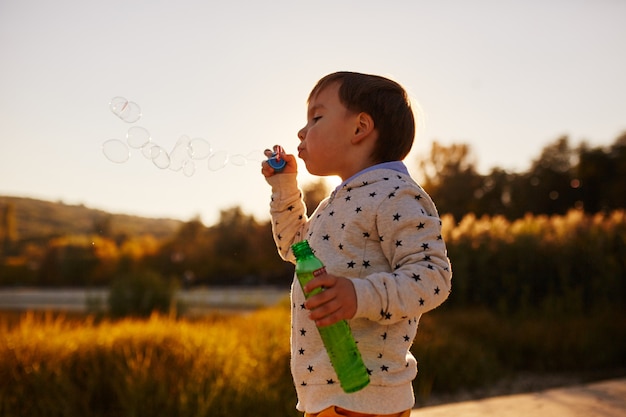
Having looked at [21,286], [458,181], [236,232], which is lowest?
[21,286]

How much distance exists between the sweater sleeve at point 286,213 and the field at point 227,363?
6.31 ft

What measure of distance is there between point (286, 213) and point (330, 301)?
820 mm

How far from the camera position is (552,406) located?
13.9 ft

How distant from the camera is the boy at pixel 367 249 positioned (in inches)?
66.7

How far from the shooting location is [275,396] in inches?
169

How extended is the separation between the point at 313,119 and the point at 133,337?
3.40 meters

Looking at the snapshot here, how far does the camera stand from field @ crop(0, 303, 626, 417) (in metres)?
4.09

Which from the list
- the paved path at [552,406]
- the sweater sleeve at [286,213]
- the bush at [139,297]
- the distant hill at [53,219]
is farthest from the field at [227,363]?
the distant hill at [53,219]

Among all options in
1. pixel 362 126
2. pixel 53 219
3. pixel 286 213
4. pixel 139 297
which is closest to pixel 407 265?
pixel 362 126

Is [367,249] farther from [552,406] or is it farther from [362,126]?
[552,406]

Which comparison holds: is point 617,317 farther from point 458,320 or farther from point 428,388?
point 428,388

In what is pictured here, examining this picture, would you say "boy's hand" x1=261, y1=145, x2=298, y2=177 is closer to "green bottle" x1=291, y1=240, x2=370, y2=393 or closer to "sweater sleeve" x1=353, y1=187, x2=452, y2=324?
"sweater sleeve" x1=353, y1=187, x2=452, y2=324

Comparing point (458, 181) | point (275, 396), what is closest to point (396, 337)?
point (275, 396)

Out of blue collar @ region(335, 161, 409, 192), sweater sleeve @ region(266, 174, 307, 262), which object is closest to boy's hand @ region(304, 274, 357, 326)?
blue collar @ region(335, 161, 409, 192)
